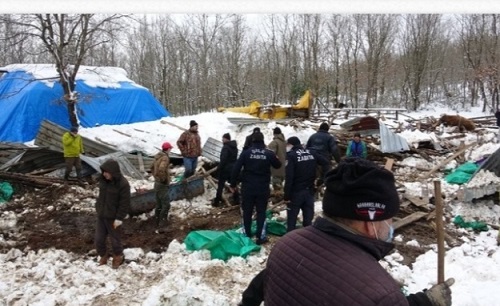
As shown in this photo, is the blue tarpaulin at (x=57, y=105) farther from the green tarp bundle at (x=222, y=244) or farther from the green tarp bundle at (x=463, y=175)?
the green tarp bundle at (x=463, y=175)

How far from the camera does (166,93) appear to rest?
38.5 meters

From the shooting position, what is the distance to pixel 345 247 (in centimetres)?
146

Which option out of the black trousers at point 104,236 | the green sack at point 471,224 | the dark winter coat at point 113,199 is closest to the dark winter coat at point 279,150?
the green sack at point 471,224

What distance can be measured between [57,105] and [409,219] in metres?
13.3

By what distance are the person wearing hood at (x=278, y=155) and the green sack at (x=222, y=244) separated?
9.10 ft

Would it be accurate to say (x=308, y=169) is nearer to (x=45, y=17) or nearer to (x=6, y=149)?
(x=6, y=149)

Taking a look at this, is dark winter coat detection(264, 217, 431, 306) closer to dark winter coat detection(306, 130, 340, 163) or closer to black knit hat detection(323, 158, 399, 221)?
black knit hat detection(323, 158, 399, 221)

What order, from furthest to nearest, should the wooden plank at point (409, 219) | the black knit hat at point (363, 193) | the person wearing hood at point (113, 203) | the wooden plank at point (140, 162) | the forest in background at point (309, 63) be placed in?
the forest in background at point (309, 63) < the wooden plank at point (140, 162) < the wooden plank at point (409, 219) < the person wearing hood at point (113, 203) < the black knit hat at point (363, 193)

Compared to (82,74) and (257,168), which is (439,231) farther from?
(82,74)

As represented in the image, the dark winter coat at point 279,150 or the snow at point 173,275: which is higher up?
the dark winter coat at point 279,150

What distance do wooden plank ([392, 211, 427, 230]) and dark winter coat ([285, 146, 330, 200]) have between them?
2.27 metres

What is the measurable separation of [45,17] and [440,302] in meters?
13.6

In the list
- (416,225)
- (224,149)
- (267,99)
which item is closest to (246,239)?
(224,149)

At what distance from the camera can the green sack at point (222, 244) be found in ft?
19.2
